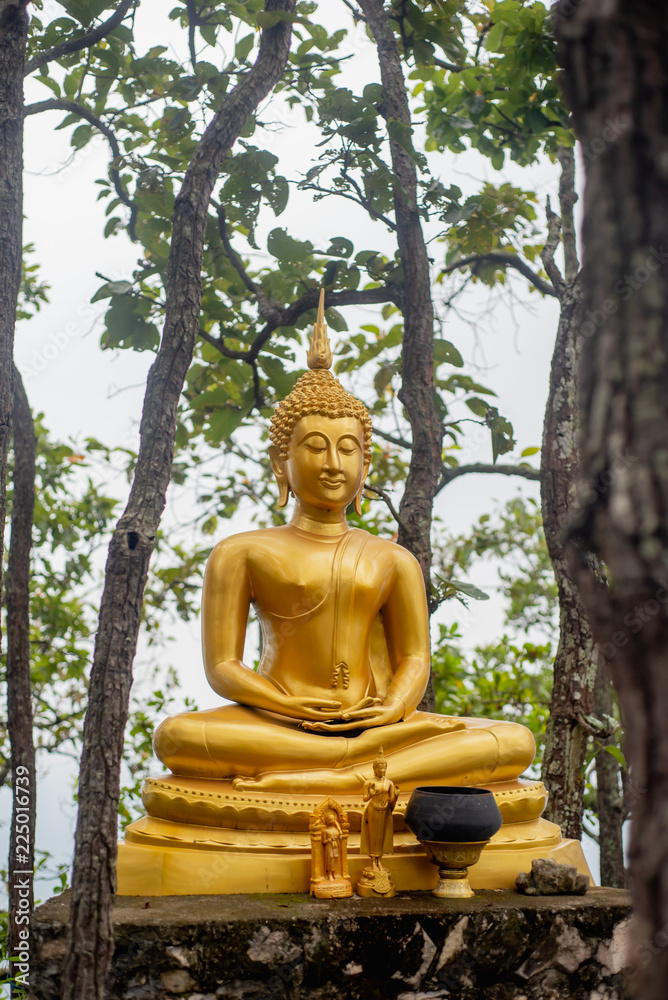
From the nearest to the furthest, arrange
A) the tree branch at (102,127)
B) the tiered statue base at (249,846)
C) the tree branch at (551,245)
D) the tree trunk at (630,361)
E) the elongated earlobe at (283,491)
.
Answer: the tree trunk at (630,361)
the tiered statue base at (249,846)
the tree branch at (102,127)
the elongated earlobe at (283,491)
the tree branch at (551,245)

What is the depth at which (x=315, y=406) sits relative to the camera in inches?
191

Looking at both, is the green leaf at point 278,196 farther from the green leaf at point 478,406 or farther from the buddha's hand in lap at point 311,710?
the buddha's hand in lap at point 311,710

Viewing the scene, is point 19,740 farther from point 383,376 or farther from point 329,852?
point 383,376

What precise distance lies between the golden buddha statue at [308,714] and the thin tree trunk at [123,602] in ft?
4.06

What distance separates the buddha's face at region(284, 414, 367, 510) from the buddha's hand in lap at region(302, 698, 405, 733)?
3.71 feet

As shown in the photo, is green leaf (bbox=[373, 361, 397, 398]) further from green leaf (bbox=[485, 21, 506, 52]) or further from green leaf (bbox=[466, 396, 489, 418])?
green leaf (bbox=[485, 21, 506, 52])

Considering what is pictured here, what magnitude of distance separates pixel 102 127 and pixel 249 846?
154 inches

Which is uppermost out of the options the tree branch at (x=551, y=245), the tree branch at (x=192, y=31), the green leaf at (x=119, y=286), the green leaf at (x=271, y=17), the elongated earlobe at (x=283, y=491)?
the tree branch at (x=192, y=31)

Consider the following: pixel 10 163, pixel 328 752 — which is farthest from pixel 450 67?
pixel 328 752

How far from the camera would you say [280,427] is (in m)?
4.99

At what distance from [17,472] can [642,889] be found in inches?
188

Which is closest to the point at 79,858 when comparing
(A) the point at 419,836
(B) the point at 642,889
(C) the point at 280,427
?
(A) the point at 419,836

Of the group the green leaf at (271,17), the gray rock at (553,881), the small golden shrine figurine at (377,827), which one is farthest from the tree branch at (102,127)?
the gray rock at (553,881)

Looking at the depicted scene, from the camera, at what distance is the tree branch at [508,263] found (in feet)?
20.3
